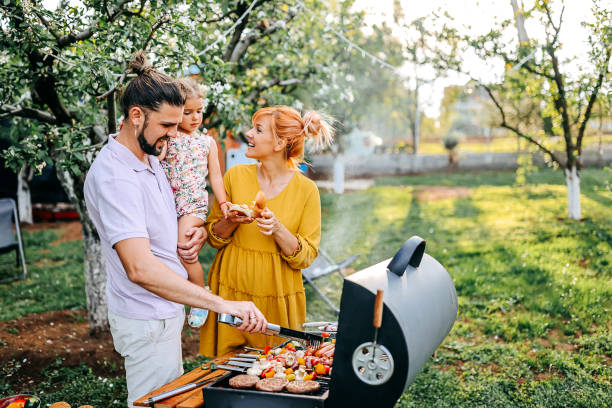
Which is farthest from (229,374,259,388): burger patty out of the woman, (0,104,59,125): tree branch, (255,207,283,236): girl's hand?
(0,104,59,125): tree branch

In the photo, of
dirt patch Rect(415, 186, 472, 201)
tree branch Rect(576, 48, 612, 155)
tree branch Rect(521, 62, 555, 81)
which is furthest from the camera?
dirt patch Rect(415, 186, 472, 201)

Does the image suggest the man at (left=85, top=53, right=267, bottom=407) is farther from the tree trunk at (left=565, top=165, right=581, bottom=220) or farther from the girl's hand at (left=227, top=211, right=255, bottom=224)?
the tree trunk at (left=565, top=165, right=581, bottom=220)

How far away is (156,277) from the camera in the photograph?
2.02 metres

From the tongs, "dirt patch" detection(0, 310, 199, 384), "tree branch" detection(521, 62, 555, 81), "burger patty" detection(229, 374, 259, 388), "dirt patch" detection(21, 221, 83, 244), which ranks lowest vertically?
"dirt patch" detection(0, 310, 199, 384)

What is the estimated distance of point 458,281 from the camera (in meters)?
6.49

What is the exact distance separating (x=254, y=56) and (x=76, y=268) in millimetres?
4661

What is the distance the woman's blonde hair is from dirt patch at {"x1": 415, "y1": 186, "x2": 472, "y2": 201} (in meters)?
11.4

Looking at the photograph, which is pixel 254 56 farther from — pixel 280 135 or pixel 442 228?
pixel 442 228

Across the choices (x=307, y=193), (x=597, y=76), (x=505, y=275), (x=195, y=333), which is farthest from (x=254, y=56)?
(x=597, y=76)

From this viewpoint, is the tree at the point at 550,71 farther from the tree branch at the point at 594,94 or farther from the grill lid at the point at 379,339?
the grill lid at the point at 379,339

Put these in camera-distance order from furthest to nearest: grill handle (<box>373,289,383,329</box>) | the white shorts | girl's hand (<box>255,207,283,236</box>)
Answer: girl's hand (<box>255,207,283,236</box>) → the white shorts → grill handle (<box>373,289,383,329</box>)

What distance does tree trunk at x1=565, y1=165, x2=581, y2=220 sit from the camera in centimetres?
851

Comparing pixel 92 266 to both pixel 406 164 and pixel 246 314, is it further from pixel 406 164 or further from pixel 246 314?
pixel 406 164

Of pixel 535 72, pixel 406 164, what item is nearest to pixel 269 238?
pixel 535 72
